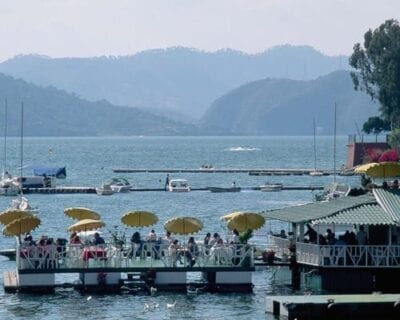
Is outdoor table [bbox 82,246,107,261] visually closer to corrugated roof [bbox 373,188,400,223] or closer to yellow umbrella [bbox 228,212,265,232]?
yellow umbrella [bbox 228,212,265,232]

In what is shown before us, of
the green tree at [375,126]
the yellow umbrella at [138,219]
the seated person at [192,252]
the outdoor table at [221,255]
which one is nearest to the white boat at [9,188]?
the green tree at [375,126]

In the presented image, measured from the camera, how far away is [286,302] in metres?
46.3

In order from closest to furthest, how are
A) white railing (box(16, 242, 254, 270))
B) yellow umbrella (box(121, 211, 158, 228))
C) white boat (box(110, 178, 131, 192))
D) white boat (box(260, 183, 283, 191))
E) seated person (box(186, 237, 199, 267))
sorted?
1. white railing (box(16, 242, 254, 270))
2. seated person (box(186, 237, 199, 267))
3. yellow umbrella (box(121, 211, 158, 228))
4. white boat (box(110, 178, 131, 192))
5. white boat (box(260, 183, 283, 191))

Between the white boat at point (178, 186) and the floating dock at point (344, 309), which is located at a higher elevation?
the white boat at point (178, 186)

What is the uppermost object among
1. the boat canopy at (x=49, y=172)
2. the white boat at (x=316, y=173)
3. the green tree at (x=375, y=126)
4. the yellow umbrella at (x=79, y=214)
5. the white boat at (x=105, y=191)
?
the green tree at (x=375, y=126)

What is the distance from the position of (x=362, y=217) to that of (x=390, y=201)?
5.36 ft

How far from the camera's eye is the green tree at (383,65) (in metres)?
160

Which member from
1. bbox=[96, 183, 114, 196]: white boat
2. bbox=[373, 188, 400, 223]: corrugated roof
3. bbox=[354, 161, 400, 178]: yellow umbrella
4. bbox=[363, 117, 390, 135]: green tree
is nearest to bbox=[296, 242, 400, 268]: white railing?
bbox=[373, 188, 400, 223]: corrugated roof

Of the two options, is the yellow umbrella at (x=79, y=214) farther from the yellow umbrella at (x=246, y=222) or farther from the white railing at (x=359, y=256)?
the white railing at (x=359, y=256)

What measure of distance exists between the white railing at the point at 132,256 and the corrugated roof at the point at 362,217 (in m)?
3.16

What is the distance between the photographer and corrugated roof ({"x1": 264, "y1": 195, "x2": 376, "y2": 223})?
54.4m

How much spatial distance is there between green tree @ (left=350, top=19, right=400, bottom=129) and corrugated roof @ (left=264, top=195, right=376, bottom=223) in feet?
334

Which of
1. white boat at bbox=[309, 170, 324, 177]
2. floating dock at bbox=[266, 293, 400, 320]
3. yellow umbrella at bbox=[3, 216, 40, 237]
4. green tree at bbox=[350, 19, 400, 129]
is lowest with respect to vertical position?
floating dock at bbox=[266, 293, 400, 320]

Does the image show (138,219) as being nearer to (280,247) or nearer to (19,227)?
(19,227)
